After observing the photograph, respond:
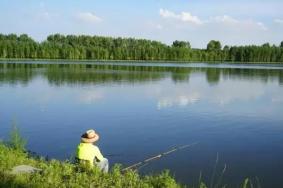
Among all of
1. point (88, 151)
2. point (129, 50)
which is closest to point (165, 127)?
point (88, 151)

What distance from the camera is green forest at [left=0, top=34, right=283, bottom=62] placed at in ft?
431

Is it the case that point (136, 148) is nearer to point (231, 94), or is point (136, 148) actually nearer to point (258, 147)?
point (258, 147)

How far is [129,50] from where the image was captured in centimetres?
14625

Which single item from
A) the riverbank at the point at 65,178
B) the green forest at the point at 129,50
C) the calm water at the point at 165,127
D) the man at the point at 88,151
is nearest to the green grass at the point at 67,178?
the riverbank at the point at 65,178

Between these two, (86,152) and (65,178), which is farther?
(86,152)

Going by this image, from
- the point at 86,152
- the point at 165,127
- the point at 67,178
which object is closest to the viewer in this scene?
the point at 67,178

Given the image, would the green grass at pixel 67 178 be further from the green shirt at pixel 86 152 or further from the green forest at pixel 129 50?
the green forest at pixel 129 50

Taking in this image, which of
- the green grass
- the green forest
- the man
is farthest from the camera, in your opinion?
the green forest

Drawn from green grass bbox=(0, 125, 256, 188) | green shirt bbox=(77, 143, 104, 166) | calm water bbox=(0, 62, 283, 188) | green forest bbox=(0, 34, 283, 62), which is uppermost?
green forest bbox=(0, 34, 283, 62)

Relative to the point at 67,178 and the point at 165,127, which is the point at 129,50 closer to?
the point at 165,127

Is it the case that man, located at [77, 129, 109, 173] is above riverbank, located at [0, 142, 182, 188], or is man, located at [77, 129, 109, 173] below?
above

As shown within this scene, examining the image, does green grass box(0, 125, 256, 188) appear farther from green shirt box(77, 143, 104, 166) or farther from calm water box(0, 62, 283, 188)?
calm water box(0, 62, 283, 188)

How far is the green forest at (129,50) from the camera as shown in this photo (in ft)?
431

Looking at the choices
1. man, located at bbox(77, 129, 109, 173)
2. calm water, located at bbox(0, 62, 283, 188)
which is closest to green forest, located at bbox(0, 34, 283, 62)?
calm water, located at bbox(0, 62, 283, 188)
